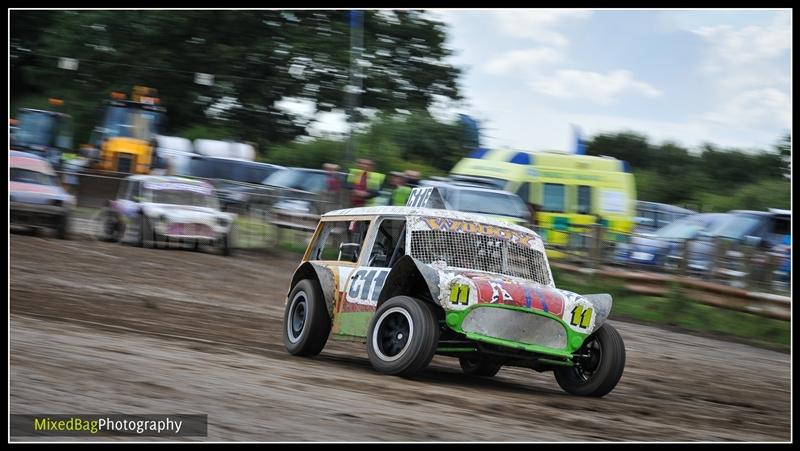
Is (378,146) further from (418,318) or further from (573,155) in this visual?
(418,318)

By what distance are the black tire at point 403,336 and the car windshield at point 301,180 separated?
69.1 ft

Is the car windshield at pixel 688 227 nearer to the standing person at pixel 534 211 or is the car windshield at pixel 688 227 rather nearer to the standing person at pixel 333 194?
the standing person at pixel 534 211

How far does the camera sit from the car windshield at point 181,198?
22.7m

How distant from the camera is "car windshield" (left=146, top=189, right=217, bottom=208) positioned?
894 inches

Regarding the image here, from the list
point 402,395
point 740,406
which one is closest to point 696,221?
point 740,406

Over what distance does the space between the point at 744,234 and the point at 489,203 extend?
4.92m

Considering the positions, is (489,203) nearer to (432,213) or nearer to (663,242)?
(663,242)

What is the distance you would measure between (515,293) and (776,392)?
13.3 feet

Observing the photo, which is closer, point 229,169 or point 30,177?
point 30,177

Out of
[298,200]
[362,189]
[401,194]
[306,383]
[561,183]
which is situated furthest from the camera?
[298,200]

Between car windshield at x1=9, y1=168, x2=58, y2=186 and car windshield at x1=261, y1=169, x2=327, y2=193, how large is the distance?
8819 mm

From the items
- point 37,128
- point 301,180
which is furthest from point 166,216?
point 37,128

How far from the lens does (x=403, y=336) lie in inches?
361

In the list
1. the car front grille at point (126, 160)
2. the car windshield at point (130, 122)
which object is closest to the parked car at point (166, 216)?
the car front grille at point (126, 160)
